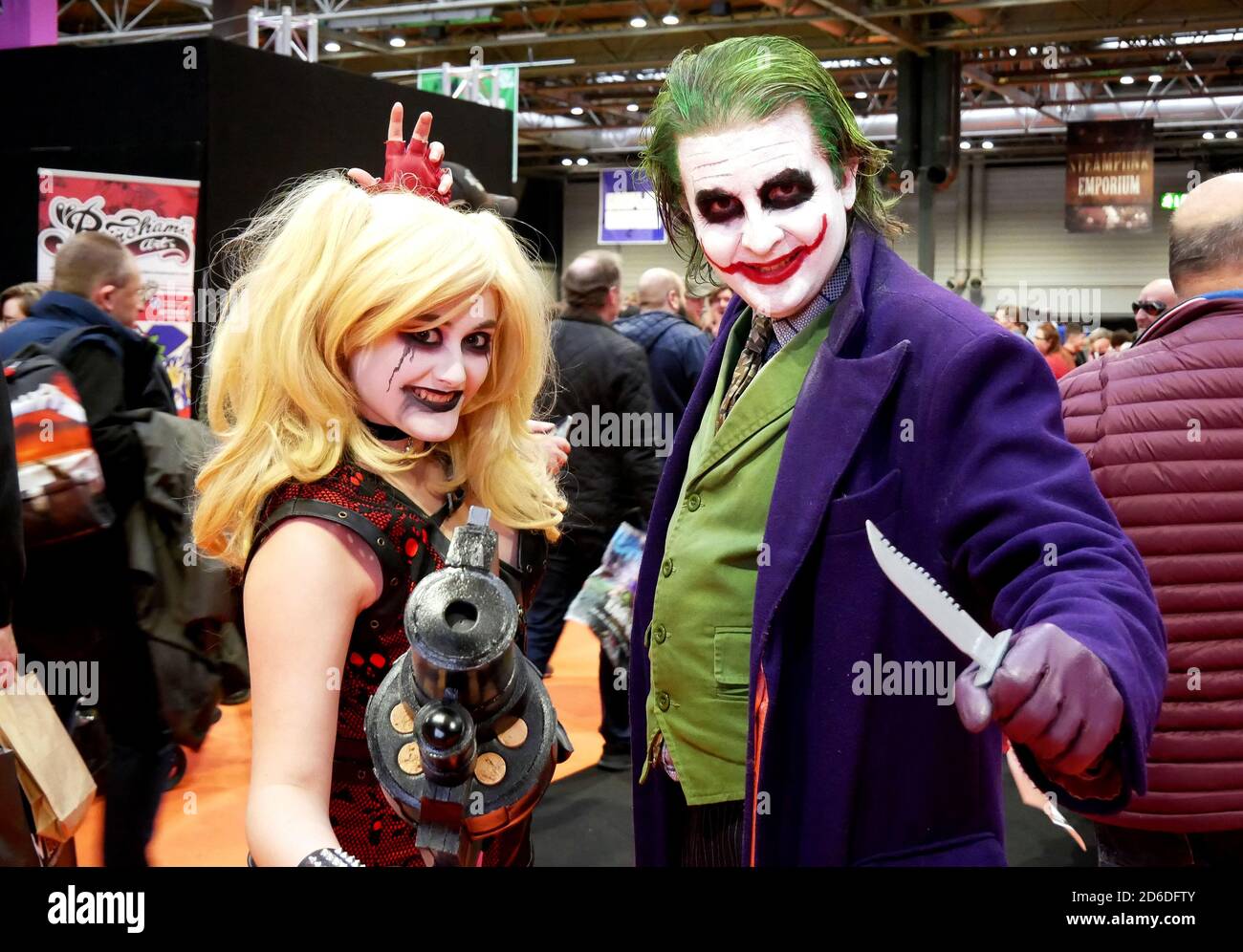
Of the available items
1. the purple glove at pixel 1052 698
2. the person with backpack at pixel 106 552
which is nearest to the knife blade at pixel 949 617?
the purple glove at pixel 1052 698

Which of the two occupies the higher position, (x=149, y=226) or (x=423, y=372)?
(x=149, y=226)

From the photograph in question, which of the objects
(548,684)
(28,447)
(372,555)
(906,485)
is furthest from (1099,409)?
(548,684)

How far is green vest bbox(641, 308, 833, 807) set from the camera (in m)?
1.36

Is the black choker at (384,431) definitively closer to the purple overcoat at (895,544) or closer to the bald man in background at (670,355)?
the purple overcoat at (895,544)

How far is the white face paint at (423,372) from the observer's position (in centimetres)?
134

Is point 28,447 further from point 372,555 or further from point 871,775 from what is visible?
point 871,775

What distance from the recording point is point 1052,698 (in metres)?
0.92

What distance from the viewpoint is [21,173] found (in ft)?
15.7

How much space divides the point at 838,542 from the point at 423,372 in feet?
1.61

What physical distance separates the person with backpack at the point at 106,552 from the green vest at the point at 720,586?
1.59 metres
